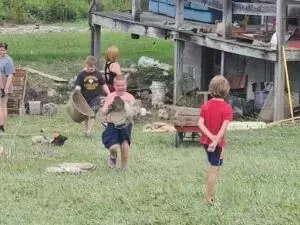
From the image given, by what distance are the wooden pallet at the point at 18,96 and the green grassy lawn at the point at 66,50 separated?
22.1 ft

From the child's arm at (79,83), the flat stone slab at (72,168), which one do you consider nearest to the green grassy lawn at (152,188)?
the flat stone slab at (72,168)

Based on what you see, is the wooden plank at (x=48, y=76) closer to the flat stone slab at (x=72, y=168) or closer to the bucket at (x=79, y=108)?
the bucket at (x=79, y=108)

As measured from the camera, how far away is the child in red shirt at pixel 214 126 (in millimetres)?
8591

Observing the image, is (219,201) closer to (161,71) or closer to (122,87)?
(122,87)

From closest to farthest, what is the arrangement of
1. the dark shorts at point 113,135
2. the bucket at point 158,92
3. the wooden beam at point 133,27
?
the dark shorts at point 113,135 → the wooden beam at point 133,27 → the bucket at point 158,92

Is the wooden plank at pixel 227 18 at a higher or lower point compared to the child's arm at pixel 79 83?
higher

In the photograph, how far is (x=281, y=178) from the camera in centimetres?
1011

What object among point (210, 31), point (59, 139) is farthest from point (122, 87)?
point (210, 31)

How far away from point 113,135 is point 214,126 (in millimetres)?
2608

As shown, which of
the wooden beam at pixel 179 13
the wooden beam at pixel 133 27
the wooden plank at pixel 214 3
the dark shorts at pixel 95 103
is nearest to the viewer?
the dark shorts at pixel 95 103

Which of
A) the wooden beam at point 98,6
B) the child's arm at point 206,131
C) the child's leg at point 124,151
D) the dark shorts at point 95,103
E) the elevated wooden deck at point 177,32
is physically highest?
the wooden beam at point 98,6

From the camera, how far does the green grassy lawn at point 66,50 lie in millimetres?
29391

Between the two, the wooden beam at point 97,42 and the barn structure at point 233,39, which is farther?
the wooden beam at point 97,42

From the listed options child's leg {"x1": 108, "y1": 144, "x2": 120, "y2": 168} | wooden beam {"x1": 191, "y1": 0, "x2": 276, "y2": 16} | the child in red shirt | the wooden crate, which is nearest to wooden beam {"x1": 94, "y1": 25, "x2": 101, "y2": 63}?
wooden beam {"x1": 191, "y1": 0, "x2": 276, "y2": 16}
